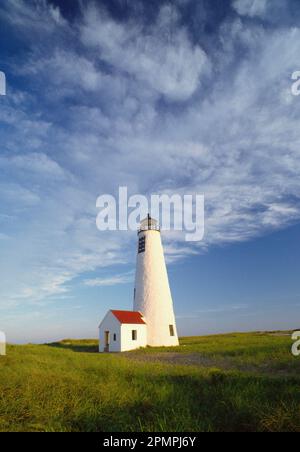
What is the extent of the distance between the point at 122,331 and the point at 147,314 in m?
3.20

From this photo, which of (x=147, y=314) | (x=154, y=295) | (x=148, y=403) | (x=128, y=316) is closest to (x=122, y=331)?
(x=128, y=316)

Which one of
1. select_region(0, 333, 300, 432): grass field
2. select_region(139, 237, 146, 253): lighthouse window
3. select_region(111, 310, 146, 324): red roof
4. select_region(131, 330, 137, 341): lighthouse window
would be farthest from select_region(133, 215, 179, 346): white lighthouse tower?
select_region(0, 333, 300, 432): grass field

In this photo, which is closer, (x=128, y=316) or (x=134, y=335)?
(x=134, y=335)

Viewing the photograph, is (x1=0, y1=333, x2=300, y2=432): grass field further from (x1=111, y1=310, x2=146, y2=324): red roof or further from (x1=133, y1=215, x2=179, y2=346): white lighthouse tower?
(x1=133, y1=215, x2=179, y2=346): white lighthouse tower

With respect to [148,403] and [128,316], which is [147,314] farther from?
[148,403]

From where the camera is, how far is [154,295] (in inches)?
1119

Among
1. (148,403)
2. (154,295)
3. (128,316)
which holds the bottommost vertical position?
(128,316)

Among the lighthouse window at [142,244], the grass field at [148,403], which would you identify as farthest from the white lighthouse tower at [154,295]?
the grass field at [148,403]

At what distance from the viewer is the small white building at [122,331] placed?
85.4 feet

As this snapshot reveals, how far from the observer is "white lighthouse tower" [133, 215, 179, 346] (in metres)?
28.0

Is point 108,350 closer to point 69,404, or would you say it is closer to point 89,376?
point 89,376

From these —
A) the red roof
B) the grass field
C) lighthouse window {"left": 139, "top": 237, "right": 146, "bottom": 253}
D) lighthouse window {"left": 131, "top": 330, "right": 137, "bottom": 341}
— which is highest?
lighthouse window {"left": 139, "top": 237, "right": 146, "bottom": 253}
